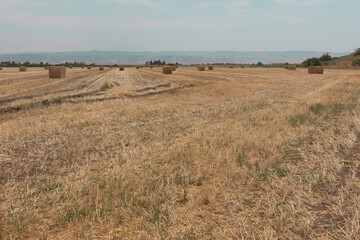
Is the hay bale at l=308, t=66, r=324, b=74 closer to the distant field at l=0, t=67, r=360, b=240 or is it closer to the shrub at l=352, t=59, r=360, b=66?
the distant field at l=0, t=67, r=360, b=240

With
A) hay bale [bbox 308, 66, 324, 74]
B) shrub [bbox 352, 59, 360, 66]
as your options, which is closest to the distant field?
hay bale [bbox 308, 66, 324, 74]

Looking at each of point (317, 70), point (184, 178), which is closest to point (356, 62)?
point (317, 70)

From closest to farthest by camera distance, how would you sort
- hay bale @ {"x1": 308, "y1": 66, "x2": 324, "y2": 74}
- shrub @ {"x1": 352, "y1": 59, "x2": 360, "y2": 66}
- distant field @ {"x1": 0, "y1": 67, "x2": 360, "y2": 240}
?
distant field @ {"x1": 0, "y1": 67, "x2": 360, "y2": 240} < hay bale @ {"x1": 308, "y1": 66, "x2": 324, "y2": 74} < shrub @ {"x1": 352, "y1": 59, "x2": 360, "y2": 66}

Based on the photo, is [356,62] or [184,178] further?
[356,62]

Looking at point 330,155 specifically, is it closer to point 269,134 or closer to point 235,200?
point 269,134

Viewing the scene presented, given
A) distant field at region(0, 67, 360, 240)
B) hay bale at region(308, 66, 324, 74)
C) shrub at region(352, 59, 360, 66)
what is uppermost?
shrub at region(352, 59, 360, 66)

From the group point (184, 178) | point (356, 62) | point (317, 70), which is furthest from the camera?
point (356, 62)

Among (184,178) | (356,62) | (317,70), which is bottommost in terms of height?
(184,178)

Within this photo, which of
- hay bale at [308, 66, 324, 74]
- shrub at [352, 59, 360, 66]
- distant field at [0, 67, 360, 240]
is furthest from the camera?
shrub at [352, 59, 360, 66]

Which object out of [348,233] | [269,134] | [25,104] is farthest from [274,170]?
[25,104]

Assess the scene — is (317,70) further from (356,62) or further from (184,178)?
(184,178)

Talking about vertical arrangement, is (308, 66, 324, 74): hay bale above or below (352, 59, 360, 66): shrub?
below

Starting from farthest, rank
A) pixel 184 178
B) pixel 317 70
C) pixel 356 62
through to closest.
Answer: pixel 356 62 < pixel 317 70 < pixel 184 178

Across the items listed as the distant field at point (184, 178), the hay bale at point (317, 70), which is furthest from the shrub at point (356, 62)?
the distant field at point (184, 178)
